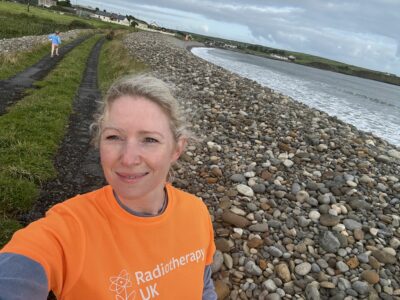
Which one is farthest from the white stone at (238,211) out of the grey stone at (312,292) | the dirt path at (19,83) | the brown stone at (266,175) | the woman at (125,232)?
the dirt path at (19,83)

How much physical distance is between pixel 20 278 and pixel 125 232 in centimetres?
64

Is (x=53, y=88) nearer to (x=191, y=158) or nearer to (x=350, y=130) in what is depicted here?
(x=191, y=158)

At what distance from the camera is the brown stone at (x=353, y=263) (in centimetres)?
538

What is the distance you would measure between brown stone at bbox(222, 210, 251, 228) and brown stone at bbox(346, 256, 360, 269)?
5.37 feet

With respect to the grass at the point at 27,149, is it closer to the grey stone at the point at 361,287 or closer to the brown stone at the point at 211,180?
the brown stone at the point at 211,180

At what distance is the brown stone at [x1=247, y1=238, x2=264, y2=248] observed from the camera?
18.2 ft

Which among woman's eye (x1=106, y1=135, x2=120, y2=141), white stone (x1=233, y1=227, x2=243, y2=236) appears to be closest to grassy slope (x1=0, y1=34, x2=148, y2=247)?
white stone (x1=233, y1=227, x2=243, y2=236)

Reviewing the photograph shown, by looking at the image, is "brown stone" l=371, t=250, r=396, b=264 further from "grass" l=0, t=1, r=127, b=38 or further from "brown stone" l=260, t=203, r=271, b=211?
"grass" l=0, t=1, r=127, b=38

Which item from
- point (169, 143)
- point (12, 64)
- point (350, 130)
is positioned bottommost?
point (12, 64)

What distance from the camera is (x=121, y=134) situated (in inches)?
87.1

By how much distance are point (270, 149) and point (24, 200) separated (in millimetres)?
5866

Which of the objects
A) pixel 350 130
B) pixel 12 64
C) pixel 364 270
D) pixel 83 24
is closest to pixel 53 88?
pixel 12 64

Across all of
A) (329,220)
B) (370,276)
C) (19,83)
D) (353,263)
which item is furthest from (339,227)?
(19,83)

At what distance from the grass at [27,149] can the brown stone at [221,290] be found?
9.34 feet
